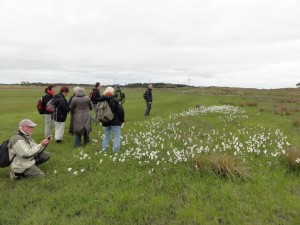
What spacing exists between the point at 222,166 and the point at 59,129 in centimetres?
732

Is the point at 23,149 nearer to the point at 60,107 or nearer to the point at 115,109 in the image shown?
the point at 115,109

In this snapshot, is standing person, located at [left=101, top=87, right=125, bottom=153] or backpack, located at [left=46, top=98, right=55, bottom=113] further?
backpack, located at [left=46, top=98, right=55, bottom=113]

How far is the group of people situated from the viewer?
7.61m

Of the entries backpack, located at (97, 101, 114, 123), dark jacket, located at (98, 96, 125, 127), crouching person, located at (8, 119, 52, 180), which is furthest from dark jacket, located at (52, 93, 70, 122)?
crouching person, located at (8, 119, 52, 180)

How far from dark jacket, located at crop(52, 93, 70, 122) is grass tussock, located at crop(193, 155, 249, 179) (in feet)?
20.3

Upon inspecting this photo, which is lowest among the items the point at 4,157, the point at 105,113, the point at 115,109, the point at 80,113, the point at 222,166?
the point at 222,166

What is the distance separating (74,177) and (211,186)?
3730 millimetres

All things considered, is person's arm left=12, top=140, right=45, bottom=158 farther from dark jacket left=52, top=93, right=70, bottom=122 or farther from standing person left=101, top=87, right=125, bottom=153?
dark jacket left=52, top=93, right=70, bottom=122

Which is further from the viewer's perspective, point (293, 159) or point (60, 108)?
point (60, 108)

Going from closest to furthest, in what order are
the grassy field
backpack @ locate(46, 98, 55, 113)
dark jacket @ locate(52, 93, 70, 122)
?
the grassy field < backpack @ locate(46, 98, 55, 113) < dark jacket @ locate(52, 93, 70, 122)

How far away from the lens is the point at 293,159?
28.6 feet

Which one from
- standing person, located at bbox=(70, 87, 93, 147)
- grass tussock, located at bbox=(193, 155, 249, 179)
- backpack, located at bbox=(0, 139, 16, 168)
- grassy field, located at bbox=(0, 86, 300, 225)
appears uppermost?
standing person, located at bbox=(70, 87, 93, 147)

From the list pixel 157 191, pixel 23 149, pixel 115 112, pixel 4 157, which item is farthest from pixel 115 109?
pixel 157 191

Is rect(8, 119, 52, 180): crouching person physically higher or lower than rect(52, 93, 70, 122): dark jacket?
lower
